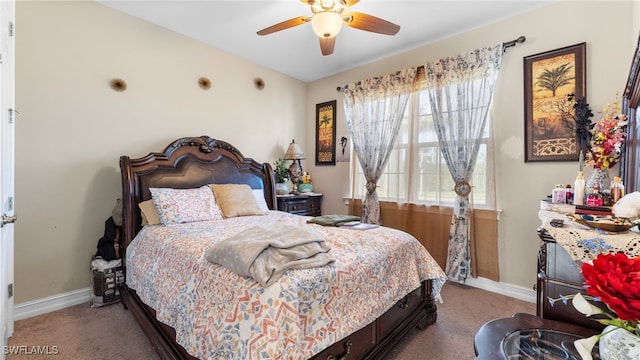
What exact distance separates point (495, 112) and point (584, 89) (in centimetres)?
67

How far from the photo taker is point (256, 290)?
3.84 feet

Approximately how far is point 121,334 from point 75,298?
908mm

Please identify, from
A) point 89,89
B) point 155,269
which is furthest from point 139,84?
point 155,269

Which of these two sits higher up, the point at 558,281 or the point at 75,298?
the point at 558,281

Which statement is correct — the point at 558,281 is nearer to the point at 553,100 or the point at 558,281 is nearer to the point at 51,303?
the point at 553,100

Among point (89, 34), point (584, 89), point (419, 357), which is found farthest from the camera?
point (89, 34)

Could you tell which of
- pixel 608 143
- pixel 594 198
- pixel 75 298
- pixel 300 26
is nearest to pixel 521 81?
pixel 608 143

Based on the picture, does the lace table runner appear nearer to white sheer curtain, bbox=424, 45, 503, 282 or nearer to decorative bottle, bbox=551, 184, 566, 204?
decorative bottle, bbox=551, 184, 566, 204

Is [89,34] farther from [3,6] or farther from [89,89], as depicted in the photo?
[3,6]

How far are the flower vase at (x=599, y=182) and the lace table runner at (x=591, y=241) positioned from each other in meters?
0.97

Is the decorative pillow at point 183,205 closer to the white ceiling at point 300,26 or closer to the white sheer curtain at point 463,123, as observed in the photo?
the white ceiling at point 300,26

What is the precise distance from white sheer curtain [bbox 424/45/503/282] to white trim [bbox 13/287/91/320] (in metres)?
3.64

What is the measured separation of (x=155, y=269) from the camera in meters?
1.86

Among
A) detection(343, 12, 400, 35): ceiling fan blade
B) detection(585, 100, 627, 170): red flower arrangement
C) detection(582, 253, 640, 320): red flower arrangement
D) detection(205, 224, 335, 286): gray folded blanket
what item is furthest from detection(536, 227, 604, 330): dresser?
detection(343, 12, 400, 35): ceiling fan blade
